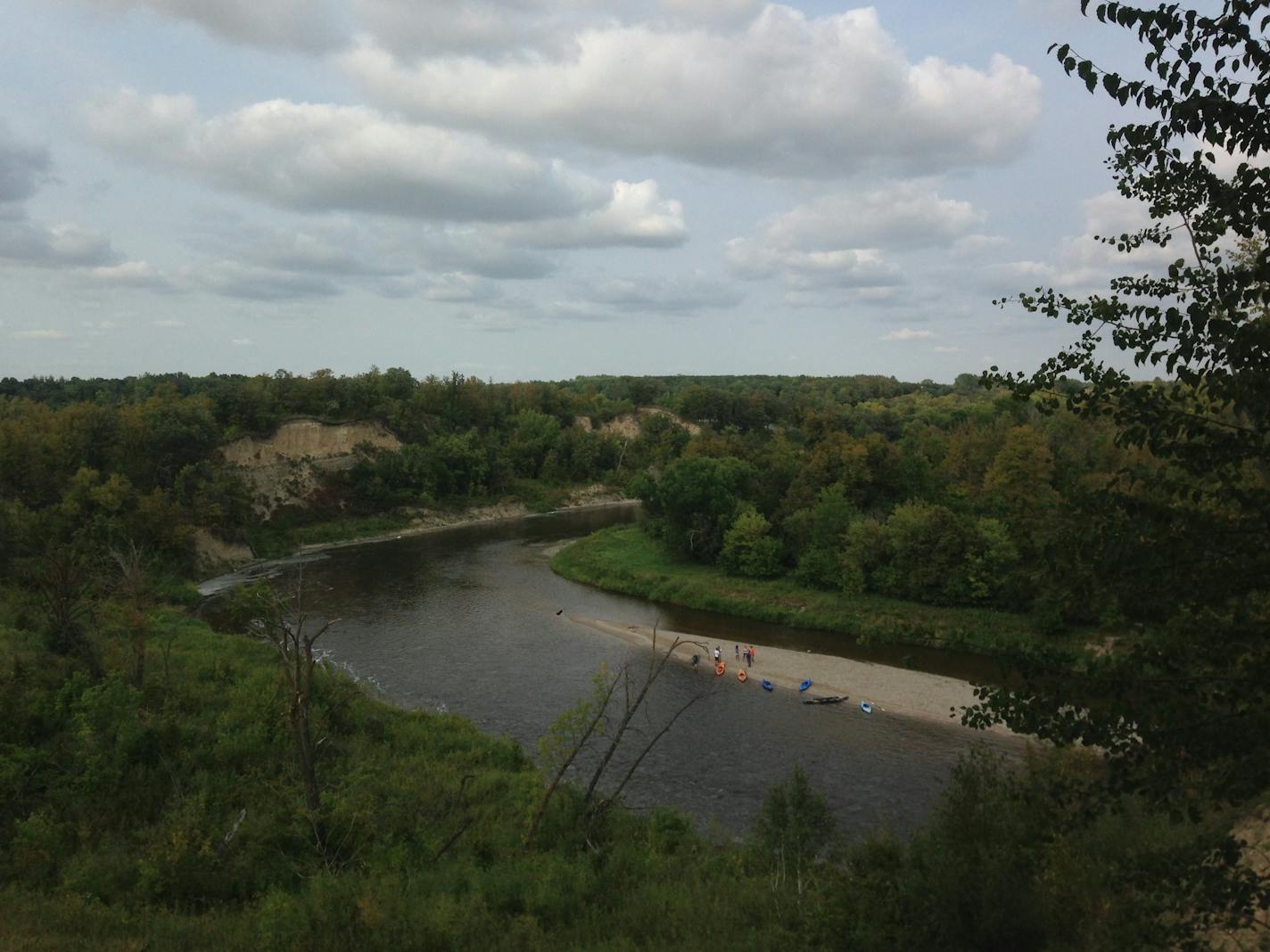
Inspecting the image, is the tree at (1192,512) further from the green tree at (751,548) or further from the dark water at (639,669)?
the green tree at (751,548)

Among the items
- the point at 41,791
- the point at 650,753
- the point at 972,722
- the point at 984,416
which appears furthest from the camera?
the point at 984,416

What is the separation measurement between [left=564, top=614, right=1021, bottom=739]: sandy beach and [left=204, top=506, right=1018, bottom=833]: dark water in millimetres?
847

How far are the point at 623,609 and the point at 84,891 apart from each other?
29.5 metres

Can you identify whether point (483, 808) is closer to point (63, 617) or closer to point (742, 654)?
point (63, 617)

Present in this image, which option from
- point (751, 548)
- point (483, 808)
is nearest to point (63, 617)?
point (483, 808)

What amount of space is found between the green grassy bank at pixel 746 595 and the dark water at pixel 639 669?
97cm

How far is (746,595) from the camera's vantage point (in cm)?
4047

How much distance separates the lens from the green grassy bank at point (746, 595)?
33.3 metres

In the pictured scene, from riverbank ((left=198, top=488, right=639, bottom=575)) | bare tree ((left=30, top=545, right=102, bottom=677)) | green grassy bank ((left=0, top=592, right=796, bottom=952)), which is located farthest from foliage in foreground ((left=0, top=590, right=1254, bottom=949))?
riverbank ((left=198, top=488, right=639, bottom=575))

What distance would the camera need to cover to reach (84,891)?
1294cm

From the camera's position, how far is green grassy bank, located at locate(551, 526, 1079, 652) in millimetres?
33281

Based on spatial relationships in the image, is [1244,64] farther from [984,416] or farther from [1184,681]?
[984,416]

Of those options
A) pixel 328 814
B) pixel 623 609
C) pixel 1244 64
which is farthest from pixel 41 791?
pixel 623 609

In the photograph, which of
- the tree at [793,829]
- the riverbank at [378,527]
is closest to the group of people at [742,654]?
the tree at [793,829]
